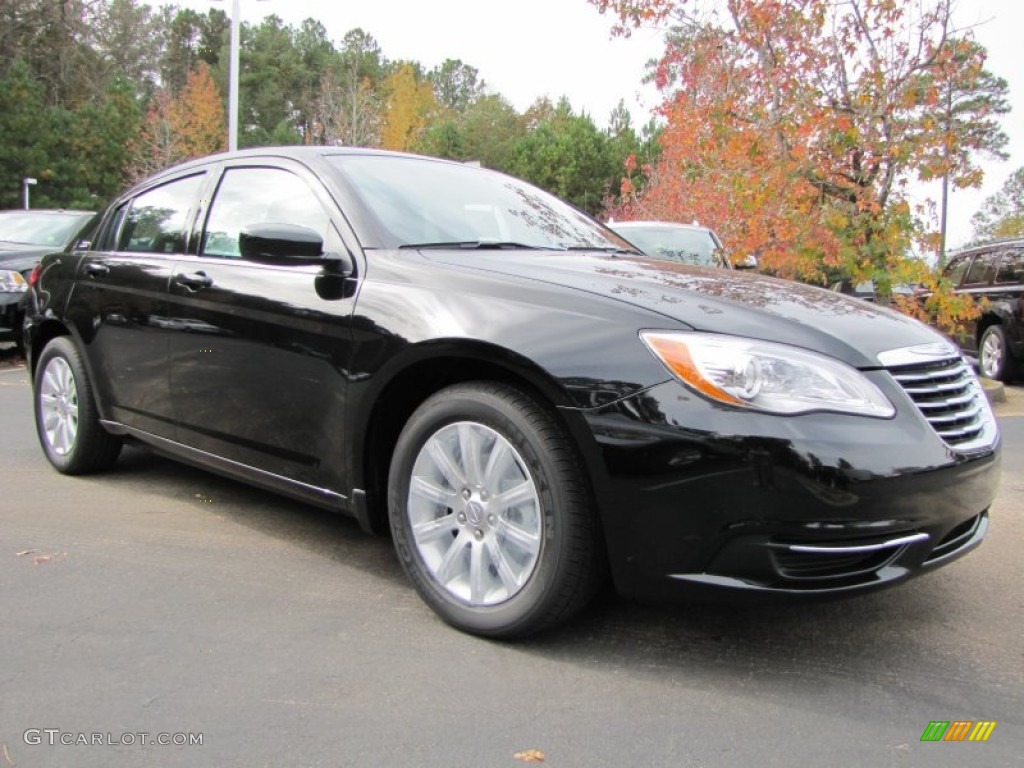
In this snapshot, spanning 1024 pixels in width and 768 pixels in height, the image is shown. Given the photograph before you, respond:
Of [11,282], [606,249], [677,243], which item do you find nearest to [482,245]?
[606,249]

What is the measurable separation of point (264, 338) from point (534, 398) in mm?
1194

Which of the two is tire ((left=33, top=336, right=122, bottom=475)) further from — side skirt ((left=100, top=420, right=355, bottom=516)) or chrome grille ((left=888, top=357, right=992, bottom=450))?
chrome grille ((left=888, top=357, right=992, bottom=450))

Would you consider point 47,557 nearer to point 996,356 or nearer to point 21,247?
point 21,247


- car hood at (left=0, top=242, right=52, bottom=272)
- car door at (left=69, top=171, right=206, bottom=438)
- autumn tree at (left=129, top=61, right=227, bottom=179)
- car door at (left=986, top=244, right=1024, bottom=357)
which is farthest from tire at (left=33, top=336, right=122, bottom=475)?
autumn tree at (left=129, top=61, right=227, bottom=179)

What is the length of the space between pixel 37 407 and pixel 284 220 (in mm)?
2299

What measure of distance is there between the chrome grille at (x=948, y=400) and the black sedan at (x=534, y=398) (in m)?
0.01

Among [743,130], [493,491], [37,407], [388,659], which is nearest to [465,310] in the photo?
[493,491]

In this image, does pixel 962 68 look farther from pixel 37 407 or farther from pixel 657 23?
pixel 37 407

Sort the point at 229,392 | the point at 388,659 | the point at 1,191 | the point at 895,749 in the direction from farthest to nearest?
the point at 1,191
the point at 229,392
the point at 388,659
the point at 895,749

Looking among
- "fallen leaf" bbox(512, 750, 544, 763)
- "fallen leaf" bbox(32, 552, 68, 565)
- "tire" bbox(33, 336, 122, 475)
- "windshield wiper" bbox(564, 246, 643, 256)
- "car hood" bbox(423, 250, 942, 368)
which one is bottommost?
"fallen leaf" bbox(32, 552, 68, 565)

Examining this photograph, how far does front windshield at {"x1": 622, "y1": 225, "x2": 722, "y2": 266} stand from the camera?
9.20 m

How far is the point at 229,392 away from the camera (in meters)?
3.49
